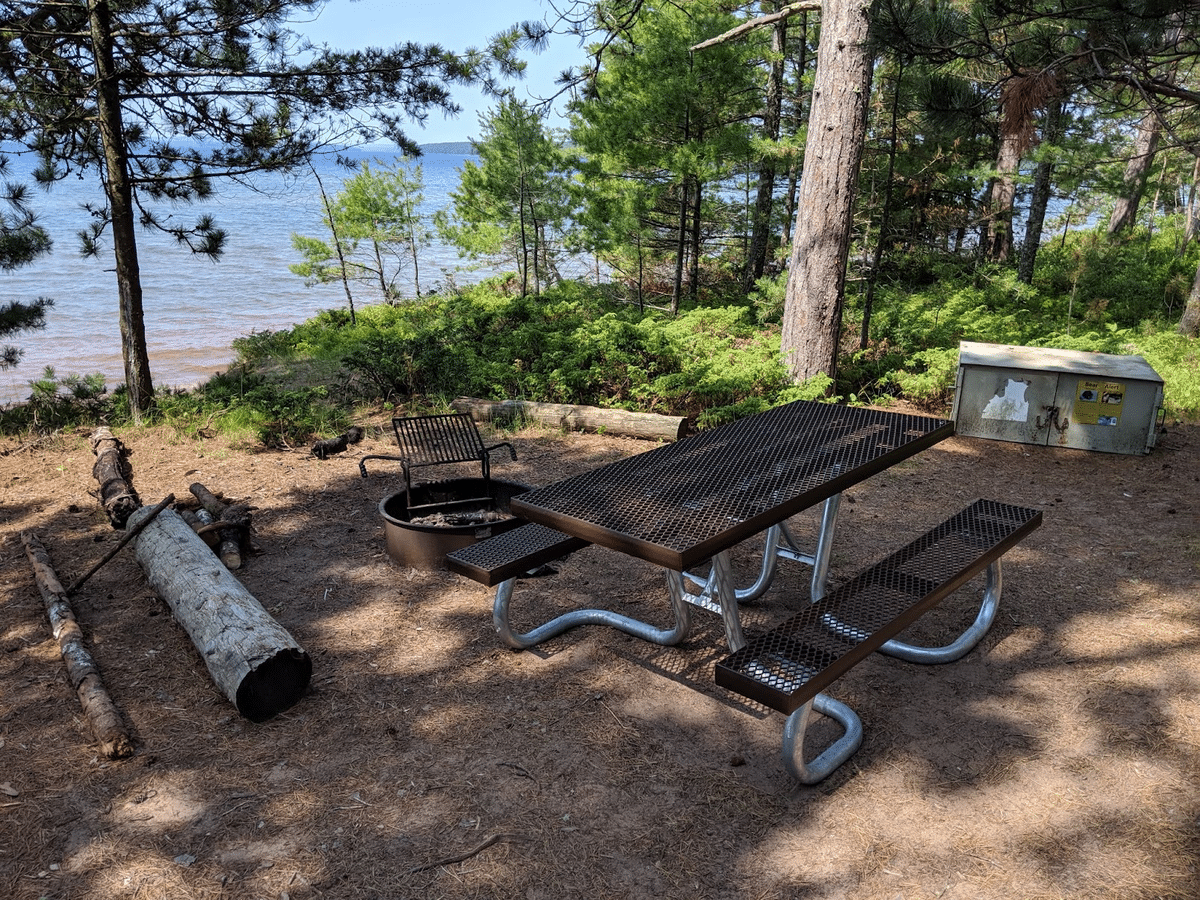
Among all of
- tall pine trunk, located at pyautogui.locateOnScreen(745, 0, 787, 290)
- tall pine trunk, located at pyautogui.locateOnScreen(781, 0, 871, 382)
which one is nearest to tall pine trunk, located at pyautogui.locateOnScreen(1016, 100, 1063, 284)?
tall pine trunk, located at pyautogui.locateOnScreen(745, 0, 787, 290)

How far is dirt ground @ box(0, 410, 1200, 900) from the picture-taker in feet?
8.25

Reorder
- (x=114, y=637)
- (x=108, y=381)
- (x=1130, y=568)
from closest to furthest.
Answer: (x=114, y=637)
(x=1130, y=568)
(x=108, y=381)

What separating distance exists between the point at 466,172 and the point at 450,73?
11.6 m

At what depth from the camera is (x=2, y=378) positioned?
14375mm

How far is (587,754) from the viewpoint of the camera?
10.2 feet

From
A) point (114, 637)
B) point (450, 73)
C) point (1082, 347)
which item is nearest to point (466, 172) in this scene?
point (450, 73)

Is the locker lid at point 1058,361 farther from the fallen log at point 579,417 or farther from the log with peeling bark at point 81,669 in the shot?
the log with peeling bark at point 81,669

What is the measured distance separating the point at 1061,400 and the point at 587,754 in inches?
208

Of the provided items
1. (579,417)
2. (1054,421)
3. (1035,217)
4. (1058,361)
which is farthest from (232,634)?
(1035,217)

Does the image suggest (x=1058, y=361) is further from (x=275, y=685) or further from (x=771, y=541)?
(x=275, y=685)

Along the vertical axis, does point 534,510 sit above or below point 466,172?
below

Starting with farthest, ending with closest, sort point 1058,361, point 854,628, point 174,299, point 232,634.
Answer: point 174,299, point 1058,361, point 232,634, point 854,628

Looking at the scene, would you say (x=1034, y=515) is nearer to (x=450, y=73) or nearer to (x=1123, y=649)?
(x=1123, y=649)

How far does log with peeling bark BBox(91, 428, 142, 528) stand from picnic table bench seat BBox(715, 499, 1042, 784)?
442cm
